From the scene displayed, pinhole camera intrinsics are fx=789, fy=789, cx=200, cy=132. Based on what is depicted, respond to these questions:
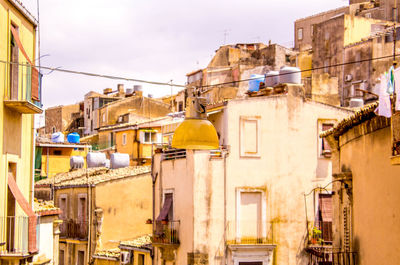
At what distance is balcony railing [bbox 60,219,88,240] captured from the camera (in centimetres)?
3888

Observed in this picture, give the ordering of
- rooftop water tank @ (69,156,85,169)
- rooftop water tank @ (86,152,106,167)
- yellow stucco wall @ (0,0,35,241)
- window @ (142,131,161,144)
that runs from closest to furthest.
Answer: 1. yellow stucco wall @ (0,0,35,241)
2. rooftop water tank @ (86,152,106,167)
3. rooftop water tank @ (69,156,85,169)
4. window @ (142,131,161,144)

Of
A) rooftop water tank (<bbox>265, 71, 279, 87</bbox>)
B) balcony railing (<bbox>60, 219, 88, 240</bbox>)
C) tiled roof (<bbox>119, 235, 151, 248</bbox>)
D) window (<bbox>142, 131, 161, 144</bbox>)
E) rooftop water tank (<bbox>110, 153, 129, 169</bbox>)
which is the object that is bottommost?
tiled roof (<bbox>119, 235, 151, 248</bbox>)

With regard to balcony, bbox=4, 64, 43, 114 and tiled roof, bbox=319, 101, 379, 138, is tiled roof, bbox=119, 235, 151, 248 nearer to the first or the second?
tiled roof, bbox=319, 101, 379, 138

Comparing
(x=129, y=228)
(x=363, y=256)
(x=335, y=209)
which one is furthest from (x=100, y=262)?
(x=363, y=256)

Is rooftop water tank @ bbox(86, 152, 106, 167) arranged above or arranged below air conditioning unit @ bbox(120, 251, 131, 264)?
above

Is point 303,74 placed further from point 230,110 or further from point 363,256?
point 363,256

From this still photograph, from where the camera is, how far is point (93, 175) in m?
43.1

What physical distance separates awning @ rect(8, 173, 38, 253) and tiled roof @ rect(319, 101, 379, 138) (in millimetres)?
7304

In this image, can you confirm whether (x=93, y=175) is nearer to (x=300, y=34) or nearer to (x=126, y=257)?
(x=126, y=257)

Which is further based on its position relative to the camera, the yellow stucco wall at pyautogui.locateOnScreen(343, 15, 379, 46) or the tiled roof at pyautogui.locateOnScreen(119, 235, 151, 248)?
the yellow stucco wall at pyautogui.locateOnScreen(343, 15, 379, 46)

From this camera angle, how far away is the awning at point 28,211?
1755 centimetres

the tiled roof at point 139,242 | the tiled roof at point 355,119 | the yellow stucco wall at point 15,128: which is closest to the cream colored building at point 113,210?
the tiled roof at point 139,242

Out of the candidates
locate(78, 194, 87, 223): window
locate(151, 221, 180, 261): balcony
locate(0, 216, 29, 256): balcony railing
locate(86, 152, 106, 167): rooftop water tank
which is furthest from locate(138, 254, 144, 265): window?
locate(0, 216, 29, 256): balcony railing

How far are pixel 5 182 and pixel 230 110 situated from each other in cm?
1407
